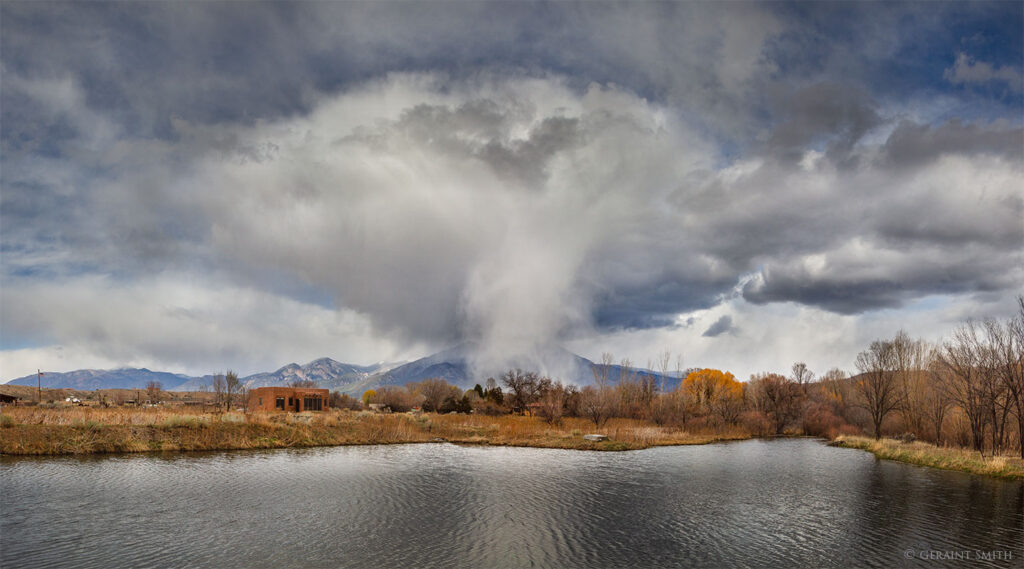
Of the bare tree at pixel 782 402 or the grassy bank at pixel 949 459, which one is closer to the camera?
the grassy bank at pixel 949 459

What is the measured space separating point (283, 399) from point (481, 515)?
92717 mm

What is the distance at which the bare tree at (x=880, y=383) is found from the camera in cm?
7031

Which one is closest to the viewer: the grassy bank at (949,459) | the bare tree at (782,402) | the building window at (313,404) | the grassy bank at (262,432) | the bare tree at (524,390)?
the grassy bank at (949,459)

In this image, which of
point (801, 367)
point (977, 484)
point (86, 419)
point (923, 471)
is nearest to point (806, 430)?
point (801, 367)

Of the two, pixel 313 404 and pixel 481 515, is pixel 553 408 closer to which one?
pixel 313 404

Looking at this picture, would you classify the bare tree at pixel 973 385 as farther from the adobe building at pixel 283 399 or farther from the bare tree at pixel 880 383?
the adobe building at pixel 283 399

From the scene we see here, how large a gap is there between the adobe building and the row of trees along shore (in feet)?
88.0

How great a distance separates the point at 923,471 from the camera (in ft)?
146

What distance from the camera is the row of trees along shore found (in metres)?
48.6

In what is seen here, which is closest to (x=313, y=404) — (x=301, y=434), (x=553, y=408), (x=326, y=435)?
(x=553, y=408)

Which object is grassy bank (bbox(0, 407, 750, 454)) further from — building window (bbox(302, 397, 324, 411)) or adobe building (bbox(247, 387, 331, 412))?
building window (bbox(302, 397, 324, 411))

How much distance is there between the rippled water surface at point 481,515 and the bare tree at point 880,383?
99.4 feet

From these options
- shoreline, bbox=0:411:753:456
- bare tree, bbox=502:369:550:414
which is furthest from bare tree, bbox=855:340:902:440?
bare tree, bbox=502:369:550:414

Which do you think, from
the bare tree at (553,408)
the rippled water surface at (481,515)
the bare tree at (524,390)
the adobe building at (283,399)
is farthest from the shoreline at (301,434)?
the adobe building at (283,399)
